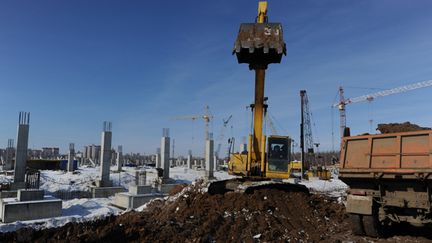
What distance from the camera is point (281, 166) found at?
12281 mm

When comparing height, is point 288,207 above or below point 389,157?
below

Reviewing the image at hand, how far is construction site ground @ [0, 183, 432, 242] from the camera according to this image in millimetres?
7457

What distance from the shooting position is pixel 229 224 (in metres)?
8.35

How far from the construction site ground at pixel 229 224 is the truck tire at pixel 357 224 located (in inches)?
7.4

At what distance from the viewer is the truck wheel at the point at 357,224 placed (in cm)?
816

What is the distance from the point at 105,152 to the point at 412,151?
805 inches

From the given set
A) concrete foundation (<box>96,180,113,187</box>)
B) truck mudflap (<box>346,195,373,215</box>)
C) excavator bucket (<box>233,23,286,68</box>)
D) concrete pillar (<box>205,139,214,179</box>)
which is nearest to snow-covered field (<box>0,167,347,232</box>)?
concrete foundation (<box>96,180,113,187</box>)

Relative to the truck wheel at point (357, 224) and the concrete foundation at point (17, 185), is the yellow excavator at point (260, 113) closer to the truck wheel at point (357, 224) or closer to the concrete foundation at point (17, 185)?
the truck wheel at point (357, 224)

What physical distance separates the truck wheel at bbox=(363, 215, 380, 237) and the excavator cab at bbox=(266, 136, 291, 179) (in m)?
4.13

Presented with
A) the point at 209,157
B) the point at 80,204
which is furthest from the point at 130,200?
the point at 209,157

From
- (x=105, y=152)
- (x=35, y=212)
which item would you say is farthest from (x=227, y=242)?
(x=105, y=152)

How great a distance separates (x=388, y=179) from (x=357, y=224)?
1381 millimetres

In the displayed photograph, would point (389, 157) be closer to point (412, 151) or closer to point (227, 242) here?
point (412, 151)

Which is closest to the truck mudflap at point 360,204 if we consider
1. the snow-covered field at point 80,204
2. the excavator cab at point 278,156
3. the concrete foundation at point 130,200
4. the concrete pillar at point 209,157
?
the excavator cab at point 278,156
